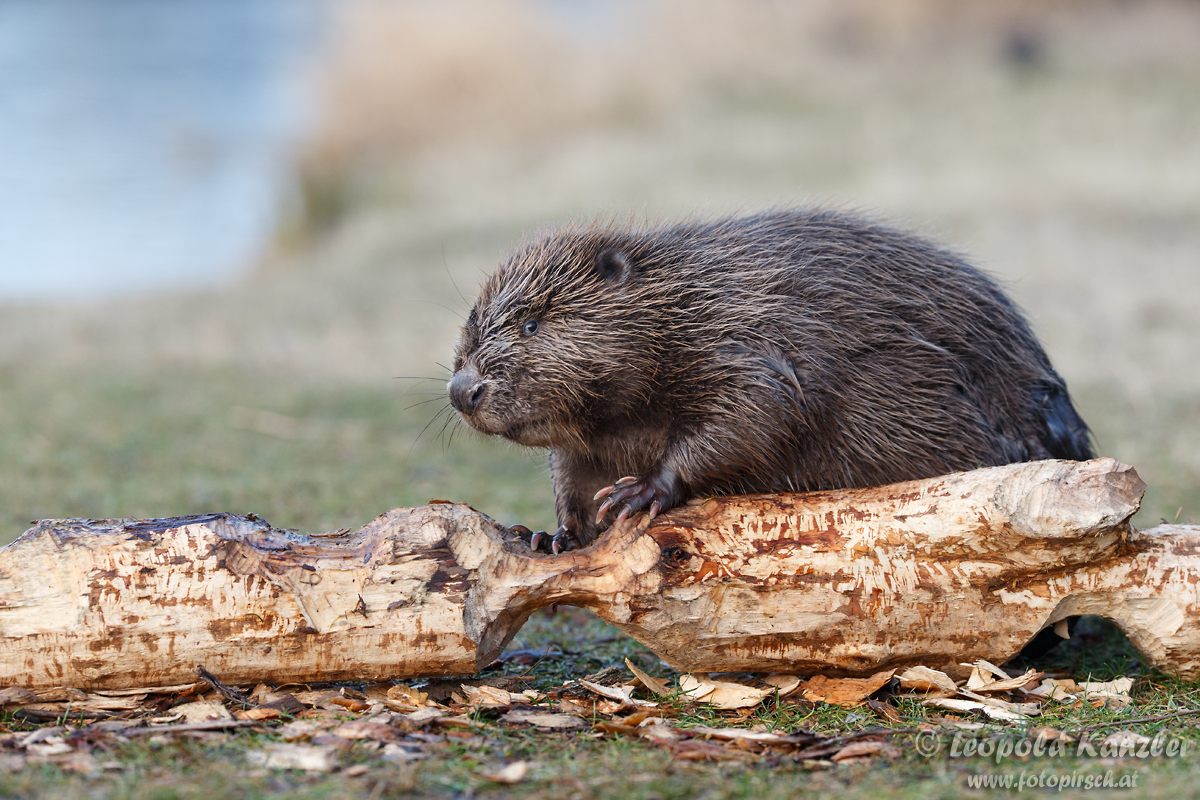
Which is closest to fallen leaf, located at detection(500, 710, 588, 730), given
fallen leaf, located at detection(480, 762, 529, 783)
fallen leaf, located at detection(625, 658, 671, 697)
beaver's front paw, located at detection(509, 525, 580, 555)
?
fallen leaf, located at detection(625, 658, 671, 697)

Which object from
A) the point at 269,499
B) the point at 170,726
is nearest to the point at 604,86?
the point at 269,499

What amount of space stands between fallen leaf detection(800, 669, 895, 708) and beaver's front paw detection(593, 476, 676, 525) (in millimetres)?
675

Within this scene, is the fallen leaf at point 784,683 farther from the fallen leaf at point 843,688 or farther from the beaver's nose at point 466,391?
the beaver's nose at point 466,391

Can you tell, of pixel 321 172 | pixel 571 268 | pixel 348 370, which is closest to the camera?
pixel 571 268

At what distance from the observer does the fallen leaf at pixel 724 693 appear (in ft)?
10.7

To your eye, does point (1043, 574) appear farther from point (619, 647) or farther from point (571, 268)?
point (571, 268)

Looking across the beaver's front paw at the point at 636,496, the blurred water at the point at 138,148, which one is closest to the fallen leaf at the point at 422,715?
the beaver's front paw at the point at 636,496

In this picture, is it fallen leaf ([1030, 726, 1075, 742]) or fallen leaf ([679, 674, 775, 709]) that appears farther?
fallen leaf ([679, 674, 775, 709])

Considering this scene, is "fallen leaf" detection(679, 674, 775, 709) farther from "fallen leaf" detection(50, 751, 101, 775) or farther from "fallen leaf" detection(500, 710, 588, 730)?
"fallen leaf" detection(50, 751, 101, 775)

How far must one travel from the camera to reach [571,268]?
12.8 ft

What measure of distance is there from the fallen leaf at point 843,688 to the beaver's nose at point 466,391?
1.33 metres

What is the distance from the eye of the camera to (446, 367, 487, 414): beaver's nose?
3668 millimetres

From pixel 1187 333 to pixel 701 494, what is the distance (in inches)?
264

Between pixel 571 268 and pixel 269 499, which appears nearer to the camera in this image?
pixel 571 268
